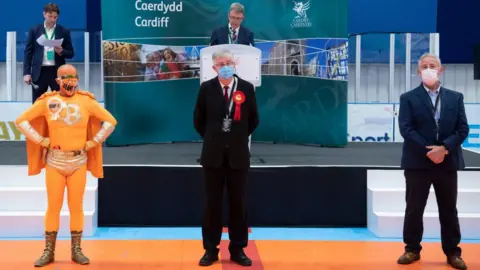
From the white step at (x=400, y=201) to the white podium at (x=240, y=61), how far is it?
1.54 meters

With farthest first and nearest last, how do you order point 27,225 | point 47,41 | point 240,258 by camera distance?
point 47,41, point 27,225, point 240,258

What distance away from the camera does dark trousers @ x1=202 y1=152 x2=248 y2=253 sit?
4.86 m

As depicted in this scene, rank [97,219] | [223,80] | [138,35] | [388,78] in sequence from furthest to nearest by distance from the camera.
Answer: [388,78]
[138,35]
[97,219]
[223,80]

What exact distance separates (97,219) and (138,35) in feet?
9.06

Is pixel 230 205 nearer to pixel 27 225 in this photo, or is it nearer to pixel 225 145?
pixel 225 145

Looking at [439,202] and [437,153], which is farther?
[439,202]

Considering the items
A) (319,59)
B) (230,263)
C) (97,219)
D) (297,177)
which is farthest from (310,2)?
(230,263)

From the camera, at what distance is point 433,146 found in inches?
187

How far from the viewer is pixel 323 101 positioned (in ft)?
28.0

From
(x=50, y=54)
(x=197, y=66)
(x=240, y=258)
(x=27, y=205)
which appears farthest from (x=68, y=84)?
(x=197, y=66)

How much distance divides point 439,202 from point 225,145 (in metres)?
1.63

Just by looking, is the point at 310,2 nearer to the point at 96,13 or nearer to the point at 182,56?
the point at 182,56

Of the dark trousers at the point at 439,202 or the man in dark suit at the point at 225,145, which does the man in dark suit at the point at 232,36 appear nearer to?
the man in dark suit at the point at 225,145

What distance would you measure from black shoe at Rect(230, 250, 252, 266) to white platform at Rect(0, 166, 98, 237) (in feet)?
5.33
